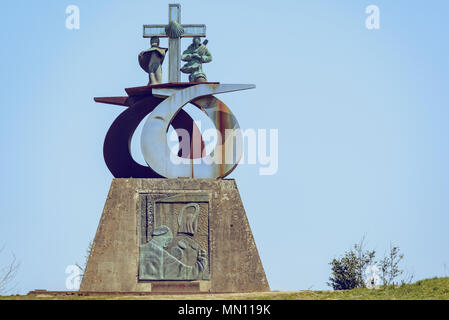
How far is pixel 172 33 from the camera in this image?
88.9 ft

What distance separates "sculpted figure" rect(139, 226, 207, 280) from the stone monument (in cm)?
3

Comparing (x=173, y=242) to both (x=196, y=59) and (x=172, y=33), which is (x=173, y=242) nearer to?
(x=196, y=59)

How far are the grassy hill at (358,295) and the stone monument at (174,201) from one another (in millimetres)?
1704

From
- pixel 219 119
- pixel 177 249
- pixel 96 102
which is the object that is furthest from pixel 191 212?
pixel 96 102

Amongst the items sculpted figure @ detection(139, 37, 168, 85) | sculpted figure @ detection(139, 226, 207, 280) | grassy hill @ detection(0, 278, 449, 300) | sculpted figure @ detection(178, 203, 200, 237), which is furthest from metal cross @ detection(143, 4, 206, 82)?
grassy hill @ detection(0, 278, 449, 300)

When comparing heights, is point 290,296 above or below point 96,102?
below

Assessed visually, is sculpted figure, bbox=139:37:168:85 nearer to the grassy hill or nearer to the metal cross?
the metal cross

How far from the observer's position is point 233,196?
2570 cm

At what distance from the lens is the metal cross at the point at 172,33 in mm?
27016

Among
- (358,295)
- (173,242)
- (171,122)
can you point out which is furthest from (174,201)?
(358,295)

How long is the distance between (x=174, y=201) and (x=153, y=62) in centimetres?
431

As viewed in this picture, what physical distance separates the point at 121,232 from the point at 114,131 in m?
3.33

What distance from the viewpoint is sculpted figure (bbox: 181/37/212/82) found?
2691 centimetres
